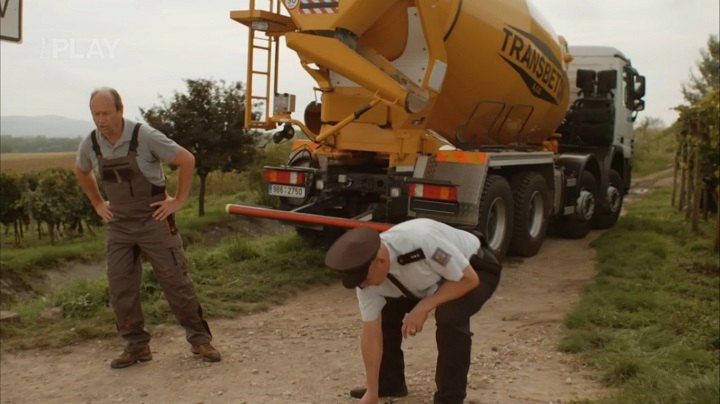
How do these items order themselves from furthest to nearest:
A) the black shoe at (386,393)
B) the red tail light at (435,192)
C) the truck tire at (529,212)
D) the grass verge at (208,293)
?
the truck tire at (529,212), the red tail light at (435,192), the grass verge at (208,293), the black shoe at (386,393)

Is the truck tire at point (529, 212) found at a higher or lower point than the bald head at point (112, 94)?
lower

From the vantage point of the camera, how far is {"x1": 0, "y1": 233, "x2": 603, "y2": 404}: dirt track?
4.49 m

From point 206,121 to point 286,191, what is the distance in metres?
9.57

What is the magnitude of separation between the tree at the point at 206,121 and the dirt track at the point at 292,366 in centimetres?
1079

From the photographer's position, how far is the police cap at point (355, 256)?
128 inches

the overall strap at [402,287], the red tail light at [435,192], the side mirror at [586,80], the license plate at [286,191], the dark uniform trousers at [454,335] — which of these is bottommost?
the dark uniform trousers at [454,335]

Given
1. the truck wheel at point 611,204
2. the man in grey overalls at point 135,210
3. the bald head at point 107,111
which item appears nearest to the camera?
the bald head at point 107,111

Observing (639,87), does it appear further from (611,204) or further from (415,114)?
(415,114)

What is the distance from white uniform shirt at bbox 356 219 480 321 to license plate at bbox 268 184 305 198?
171 inches

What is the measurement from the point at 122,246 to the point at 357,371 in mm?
1804

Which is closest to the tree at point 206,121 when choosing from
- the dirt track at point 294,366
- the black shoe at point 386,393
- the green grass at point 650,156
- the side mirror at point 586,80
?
the side mirror at point 586,80

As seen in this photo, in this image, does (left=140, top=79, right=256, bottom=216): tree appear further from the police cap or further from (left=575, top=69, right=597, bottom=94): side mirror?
the police cap

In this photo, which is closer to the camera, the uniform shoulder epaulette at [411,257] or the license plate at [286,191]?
the uniform shoulder epaulette at [411,257]

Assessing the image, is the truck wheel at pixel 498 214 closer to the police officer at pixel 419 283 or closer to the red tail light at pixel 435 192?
the red tail light at pixel 435 192
